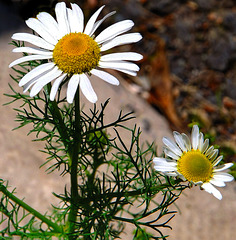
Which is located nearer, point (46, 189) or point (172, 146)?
point (172, 146)

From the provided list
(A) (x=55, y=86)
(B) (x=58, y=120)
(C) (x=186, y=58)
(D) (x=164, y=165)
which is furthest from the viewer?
(C) (x=186, y=58)

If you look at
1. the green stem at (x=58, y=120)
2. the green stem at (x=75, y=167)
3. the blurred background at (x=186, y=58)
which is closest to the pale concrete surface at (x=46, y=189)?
the blurred background at (x=186, y=58)

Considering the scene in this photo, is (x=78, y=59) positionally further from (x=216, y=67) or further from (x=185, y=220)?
(x=216, y=67)

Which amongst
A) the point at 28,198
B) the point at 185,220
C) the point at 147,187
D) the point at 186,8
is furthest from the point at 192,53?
the point at 147,187

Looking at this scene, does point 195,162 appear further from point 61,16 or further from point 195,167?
point 61,16

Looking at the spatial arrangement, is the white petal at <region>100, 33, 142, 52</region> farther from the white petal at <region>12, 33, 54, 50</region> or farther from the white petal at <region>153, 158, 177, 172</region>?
the white petal at <region>153, 158, 177, 172</region>

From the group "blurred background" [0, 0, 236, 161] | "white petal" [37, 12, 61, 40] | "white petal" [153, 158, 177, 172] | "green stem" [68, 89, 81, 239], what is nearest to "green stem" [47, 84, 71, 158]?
"green stem" [68, 89, 81, 239]

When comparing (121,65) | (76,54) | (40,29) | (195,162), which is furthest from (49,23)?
(195,162)
